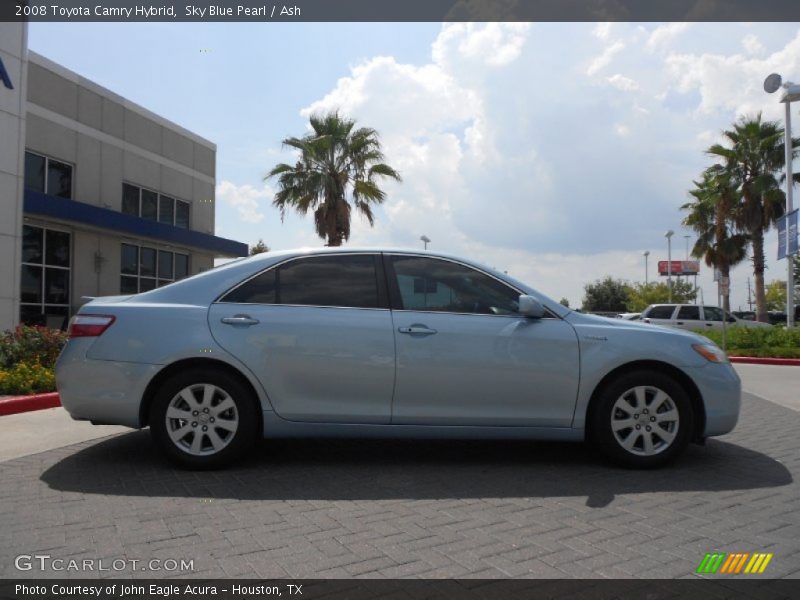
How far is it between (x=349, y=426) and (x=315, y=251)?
1339mm

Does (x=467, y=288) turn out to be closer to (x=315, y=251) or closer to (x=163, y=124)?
(x=315, y=251)

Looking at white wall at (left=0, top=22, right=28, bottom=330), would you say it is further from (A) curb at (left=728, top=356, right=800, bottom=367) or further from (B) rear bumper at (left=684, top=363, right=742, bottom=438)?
(A) curb at (left=728, top=356, right=800, bottom=367)

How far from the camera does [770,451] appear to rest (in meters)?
5.62

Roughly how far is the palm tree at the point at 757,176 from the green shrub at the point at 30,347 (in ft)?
94.9

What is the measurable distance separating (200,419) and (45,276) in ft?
49.3

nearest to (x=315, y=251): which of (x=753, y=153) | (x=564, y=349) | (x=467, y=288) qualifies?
(x=467, y=288)

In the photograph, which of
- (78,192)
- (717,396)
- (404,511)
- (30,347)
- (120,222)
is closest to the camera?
(404,511)

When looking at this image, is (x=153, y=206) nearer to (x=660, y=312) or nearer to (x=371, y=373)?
(x=660, y=312)

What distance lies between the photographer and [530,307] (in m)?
4.83

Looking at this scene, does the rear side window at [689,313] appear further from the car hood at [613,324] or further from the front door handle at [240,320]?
Result: the front door handle at [240,320]

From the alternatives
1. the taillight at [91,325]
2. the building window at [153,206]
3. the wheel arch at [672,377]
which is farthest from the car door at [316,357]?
the building window at [153,206]

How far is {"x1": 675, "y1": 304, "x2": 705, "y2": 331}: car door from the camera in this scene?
961 inches
